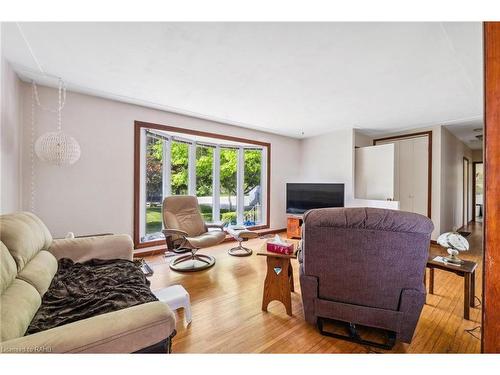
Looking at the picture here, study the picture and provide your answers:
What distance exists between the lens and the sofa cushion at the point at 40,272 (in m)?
1.24

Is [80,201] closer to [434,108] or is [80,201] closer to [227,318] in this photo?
[227,318]

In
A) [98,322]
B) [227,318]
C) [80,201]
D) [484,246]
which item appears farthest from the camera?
[80,201]

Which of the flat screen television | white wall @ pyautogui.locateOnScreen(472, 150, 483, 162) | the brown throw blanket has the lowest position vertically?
the brown throw blanket

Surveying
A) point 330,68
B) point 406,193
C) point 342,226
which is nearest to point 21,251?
point 342,226

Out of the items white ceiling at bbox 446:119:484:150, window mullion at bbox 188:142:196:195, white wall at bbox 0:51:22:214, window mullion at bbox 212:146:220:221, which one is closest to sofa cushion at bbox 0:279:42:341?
white wall at bbox 0:51:22:214

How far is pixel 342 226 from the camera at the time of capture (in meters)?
1.43

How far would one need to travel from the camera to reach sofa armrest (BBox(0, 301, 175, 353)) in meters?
0.77

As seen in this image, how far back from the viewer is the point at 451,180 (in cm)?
464

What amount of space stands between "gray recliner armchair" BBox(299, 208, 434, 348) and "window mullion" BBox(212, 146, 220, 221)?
3.08 meters

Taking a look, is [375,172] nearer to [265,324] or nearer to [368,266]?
[368,266]

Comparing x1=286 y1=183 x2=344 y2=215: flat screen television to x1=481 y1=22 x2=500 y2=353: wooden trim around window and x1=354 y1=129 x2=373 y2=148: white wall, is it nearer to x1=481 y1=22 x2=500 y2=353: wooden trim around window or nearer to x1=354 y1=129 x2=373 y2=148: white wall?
x1=354 y1=129 x2=373 y2=148: white wall

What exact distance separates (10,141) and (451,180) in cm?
700

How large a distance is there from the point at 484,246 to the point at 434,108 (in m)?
3.37
